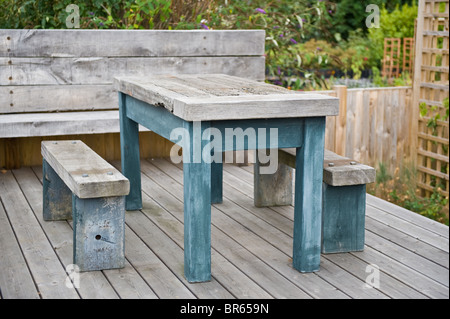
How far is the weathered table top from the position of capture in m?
2.97

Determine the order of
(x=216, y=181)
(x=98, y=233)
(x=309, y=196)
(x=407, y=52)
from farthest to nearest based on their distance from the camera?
(x=407, y=52)
(x=216, y=181)
(x=98, y=233)
(x=309, y=196)

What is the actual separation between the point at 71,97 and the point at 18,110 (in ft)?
1.38

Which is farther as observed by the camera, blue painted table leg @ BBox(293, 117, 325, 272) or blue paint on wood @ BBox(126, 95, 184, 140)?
blue paint on wood @ BBox(126, 95, 184, 140)

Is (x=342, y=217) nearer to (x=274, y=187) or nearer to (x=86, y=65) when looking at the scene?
(x=274, y=187)

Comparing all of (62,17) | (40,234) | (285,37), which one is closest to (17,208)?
(40,234)

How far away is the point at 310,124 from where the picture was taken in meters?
3.17

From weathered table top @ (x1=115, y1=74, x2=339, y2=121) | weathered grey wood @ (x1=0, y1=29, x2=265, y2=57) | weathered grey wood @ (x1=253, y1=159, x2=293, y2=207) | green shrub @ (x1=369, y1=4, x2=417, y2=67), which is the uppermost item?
green shrub @ (x1=369, y1=4, x2=417, y2=67)

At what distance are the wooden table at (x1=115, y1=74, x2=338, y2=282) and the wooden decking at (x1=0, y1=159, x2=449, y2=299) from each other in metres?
0.16

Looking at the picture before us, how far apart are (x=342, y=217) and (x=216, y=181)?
3.87 feet

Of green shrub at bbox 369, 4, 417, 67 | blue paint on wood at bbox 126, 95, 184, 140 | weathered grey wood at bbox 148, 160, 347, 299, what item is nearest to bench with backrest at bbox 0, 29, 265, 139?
weathered grey wood at bbox 148, 160, 347, 299

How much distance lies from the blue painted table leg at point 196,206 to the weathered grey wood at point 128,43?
2.53 meters

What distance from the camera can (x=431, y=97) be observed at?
6.46 metres

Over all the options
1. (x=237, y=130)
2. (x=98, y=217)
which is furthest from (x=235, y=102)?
(x=98, y=217)

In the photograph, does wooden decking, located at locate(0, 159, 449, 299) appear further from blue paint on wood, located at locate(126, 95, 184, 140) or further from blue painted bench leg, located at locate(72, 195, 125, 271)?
blue paint on wood, located at locate(126, 95, 184, 140)
